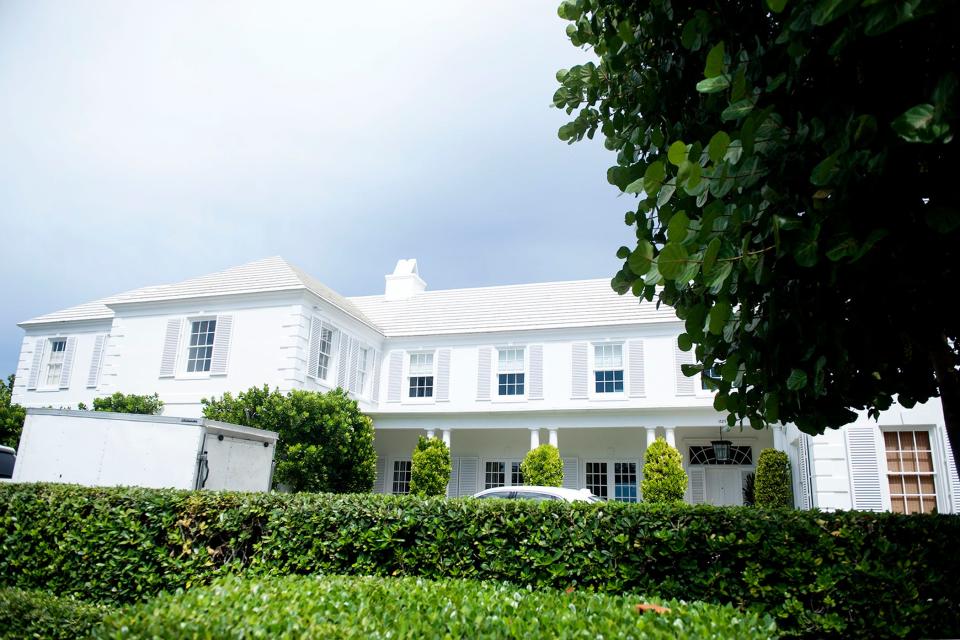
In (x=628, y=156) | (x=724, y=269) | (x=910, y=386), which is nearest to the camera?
(x=724, y=269)

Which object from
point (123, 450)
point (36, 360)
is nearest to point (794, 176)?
point (123, 450)

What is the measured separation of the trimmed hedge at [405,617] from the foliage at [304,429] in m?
12.8

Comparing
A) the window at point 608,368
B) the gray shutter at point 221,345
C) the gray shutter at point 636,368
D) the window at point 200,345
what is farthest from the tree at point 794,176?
the window at point 200,345

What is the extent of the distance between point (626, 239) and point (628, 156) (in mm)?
618

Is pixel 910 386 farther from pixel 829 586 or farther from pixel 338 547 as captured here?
pixel 338 547

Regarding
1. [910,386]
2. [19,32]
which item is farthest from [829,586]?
[19,32]

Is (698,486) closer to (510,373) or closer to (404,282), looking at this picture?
(510,373)

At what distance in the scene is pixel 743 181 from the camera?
296 cm

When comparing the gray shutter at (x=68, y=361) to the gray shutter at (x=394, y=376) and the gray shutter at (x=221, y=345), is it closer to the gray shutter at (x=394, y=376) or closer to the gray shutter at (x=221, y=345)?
the gray shutter at (x=221, y=345)

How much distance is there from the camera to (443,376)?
22.5 meters

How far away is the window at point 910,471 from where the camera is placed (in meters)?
13.0

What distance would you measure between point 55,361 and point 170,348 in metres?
8.00

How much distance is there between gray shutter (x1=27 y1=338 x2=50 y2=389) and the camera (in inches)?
945

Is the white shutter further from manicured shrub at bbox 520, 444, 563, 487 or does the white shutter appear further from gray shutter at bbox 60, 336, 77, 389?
gray shutter at bbox 60, 336, 77, 389
